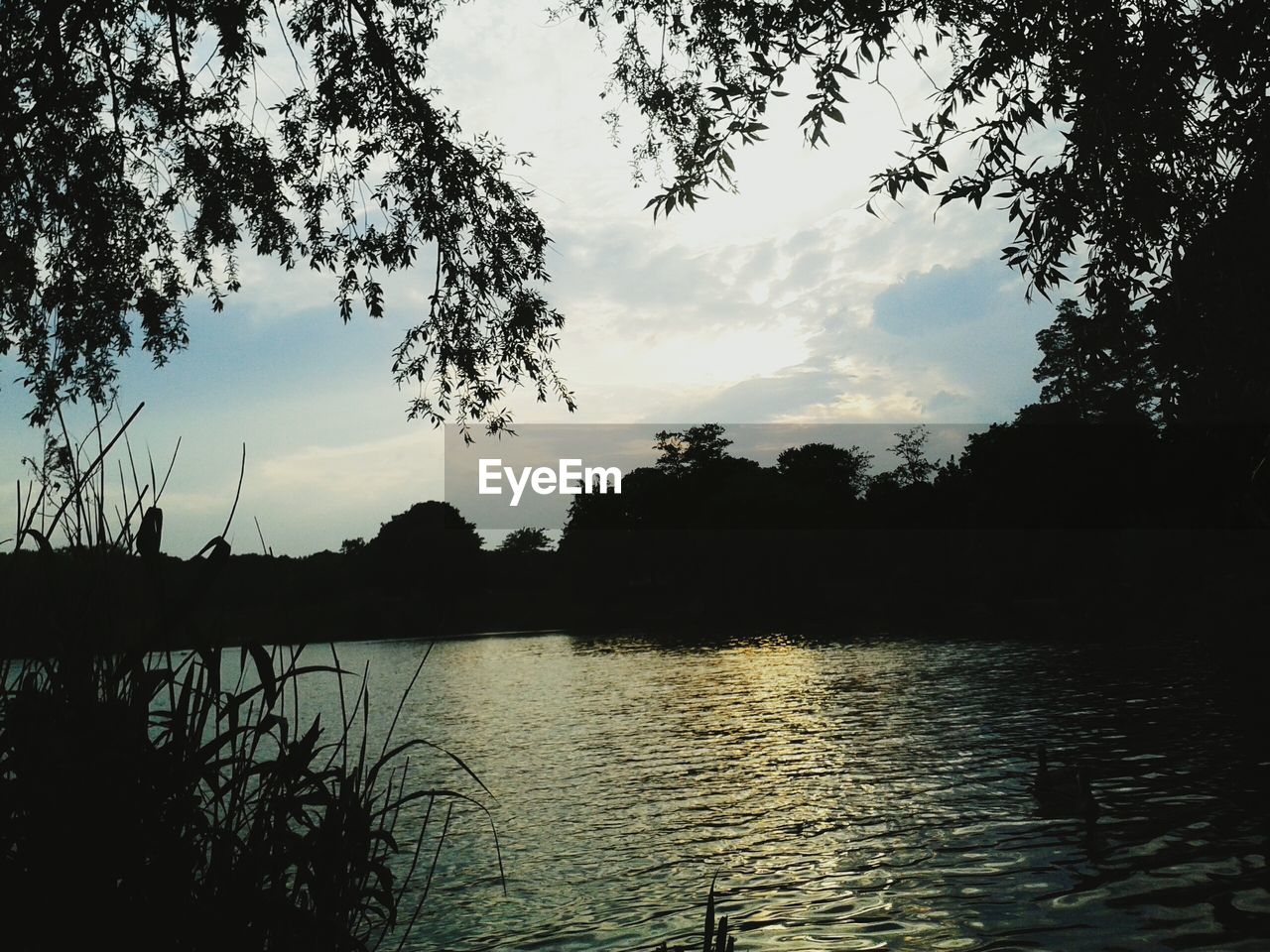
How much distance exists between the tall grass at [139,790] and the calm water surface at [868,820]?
657 centimetres

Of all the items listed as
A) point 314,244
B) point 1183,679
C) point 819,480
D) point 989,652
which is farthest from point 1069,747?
point 819,480

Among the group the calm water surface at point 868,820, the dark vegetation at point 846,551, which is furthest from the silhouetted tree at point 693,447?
the calm water surface at point 868,820

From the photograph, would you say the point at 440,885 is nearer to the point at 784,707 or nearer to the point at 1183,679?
the point at 784,707

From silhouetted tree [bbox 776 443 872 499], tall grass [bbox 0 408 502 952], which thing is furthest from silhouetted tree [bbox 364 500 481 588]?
tall grass [bbox 0 408 502 952]

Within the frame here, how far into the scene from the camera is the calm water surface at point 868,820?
9609mm

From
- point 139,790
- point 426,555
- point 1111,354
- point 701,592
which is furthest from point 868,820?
point 426,555

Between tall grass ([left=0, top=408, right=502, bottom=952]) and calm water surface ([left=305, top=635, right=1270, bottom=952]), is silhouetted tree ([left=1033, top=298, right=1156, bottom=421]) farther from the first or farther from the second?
tall grass ([left=0, top=408, right=502, bottom=952])

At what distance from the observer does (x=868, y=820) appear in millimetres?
14117

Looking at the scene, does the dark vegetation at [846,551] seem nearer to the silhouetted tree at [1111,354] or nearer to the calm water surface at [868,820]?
the silhouetted tree at [1111,354]

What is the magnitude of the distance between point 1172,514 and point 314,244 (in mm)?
61985

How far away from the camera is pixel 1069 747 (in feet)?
62.3

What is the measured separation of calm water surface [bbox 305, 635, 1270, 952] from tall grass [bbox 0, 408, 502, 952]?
657cm

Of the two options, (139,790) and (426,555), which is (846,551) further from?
(139,790)

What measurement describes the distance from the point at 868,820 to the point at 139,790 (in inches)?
497
